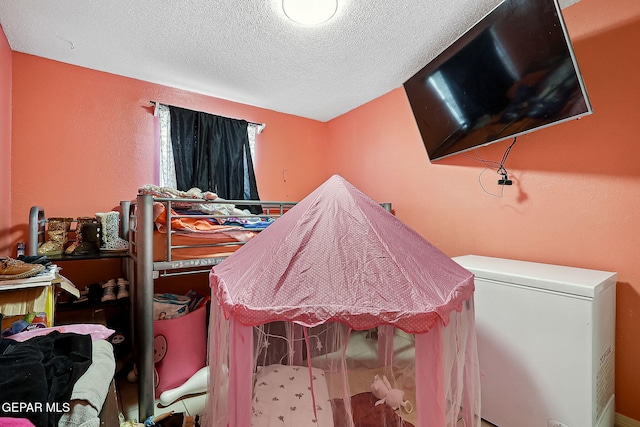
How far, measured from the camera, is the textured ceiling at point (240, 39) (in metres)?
1.66

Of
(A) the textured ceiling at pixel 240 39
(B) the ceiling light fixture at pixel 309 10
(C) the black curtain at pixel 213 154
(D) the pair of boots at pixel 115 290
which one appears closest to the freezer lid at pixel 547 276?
(A) the textured ceiling at pixel 240 39

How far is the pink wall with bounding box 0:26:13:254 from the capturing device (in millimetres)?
1870

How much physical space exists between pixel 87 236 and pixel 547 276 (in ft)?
9.26

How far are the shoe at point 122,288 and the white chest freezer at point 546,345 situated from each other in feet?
7.33

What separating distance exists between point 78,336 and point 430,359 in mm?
1198

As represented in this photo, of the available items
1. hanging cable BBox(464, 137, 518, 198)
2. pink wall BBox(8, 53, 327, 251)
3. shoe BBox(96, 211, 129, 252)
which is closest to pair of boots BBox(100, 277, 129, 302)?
shoe BBox(96, 211, 129, 252)

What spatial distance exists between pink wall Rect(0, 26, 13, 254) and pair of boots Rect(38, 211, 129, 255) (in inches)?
9.3

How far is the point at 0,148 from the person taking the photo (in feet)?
6.04

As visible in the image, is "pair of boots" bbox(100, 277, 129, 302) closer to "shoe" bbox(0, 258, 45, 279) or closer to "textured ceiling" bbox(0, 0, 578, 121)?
"shoe" bbox(0, 258, 45, 279)

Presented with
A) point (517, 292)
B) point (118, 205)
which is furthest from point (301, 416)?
point (118, 205)

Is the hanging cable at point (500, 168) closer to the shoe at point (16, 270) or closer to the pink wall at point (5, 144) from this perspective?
the shoe at point (16, 270)

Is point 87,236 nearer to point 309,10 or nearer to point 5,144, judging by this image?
point 5,144

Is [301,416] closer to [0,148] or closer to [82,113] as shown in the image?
[0,148]

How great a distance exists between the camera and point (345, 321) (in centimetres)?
83
